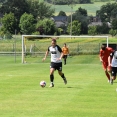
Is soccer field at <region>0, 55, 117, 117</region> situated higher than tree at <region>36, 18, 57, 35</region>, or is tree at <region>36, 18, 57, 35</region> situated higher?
soccer field at <region>0, 55, 117, 117</region>

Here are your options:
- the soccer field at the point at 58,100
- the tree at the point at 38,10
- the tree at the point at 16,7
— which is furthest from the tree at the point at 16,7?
the soccer field at the point at 58,100

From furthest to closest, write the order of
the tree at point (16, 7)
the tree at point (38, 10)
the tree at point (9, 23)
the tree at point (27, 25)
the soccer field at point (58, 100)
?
A: the tree at point (38, 10) → the tree at point (16, 7) → the tree at point (9, 23) → the tree at point (27, 25) → the soccer field at point (58, 100)

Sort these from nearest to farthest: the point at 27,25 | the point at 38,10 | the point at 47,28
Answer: the point at 47,28, the point at 27,25, the point at 38,10

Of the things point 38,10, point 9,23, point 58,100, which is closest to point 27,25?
point 9,23

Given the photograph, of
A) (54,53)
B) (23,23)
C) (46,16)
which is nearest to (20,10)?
(46,16)

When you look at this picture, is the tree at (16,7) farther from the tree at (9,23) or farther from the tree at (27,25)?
the tree at (27,25)

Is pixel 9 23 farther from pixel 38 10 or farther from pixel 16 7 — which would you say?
pixel 38 10

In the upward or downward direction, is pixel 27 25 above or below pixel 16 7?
below

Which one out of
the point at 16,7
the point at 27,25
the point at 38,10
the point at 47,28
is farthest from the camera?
the point at 38,10

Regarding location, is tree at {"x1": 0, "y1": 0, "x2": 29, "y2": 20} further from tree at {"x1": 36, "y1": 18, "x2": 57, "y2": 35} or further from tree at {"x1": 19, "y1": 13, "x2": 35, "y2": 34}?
tree at {"x1": 36, "y1": 18, "x2": 57, "y2": 35}

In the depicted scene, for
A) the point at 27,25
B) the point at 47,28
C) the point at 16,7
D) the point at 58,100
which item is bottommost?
the point at 47,28

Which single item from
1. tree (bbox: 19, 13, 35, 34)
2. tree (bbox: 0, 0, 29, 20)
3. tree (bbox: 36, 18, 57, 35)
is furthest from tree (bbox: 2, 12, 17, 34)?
tree (bbox: 0, 0, 29, 20)

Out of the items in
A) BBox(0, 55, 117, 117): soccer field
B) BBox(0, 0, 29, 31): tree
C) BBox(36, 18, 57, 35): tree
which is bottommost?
BBox(36, 18, 57, 35): tree

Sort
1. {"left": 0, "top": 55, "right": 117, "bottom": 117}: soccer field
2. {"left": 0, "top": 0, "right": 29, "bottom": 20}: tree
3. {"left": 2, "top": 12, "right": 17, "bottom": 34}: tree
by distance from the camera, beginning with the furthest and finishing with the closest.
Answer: {"left": 0, "top": 0, "right": 29, "bottom": 20}: tree
{"left": 2, "top": 12, "right": 17, "bottom": 34}: tree
{"left": 0, "top": 55, "right": 117, "bottom": 117}: soccer field
